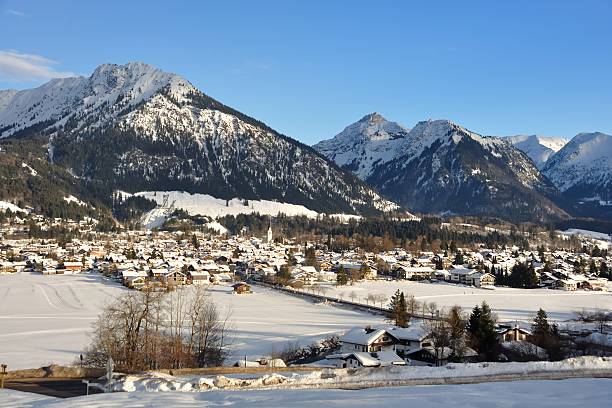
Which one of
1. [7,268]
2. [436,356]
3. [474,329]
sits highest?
[474,329]

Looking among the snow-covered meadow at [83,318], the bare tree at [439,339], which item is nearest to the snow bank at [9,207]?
the snow-covered meadow at [83,318]

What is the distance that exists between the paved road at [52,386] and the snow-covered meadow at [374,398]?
1.04 m

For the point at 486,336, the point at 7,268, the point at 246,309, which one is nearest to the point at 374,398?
the point at 486,336

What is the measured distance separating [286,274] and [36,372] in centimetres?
6544

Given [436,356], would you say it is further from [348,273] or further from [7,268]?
[7,268]

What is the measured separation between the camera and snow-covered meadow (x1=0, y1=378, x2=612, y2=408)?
14.9 m

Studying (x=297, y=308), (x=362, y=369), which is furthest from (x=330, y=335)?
(x=362, y=369)

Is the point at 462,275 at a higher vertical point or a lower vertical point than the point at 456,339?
higher

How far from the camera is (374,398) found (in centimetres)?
1570

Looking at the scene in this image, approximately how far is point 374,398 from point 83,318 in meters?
38.7

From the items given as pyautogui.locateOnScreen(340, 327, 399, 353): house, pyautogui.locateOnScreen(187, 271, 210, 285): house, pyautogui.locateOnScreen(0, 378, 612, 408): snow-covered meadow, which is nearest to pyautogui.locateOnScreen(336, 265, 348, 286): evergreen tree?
pyautogui.locateOnScreen(187, 271, 210, 285): house

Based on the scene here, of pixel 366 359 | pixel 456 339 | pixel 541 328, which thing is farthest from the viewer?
pixel 541 328

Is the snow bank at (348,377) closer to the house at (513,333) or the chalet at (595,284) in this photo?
the house at (513,333)

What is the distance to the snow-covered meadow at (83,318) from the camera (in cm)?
3588
